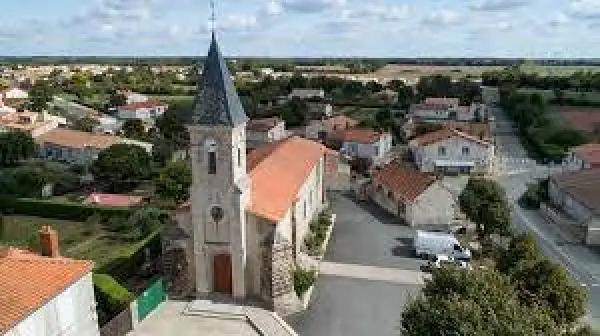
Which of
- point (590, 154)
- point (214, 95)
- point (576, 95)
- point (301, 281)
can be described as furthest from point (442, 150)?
point (576, 95)

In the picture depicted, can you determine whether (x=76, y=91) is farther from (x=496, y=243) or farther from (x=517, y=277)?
(x=517, y=277)

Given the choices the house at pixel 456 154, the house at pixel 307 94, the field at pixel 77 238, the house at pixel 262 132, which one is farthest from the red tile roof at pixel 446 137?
the house at pixel 307 94

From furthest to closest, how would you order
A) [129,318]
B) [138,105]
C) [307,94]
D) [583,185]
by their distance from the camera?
[307,94]
[138,105]
[583,185]
[129,318]

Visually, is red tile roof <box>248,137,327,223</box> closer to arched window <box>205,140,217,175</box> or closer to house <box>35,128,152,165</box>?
arched window <box>205,140,217,175</box>

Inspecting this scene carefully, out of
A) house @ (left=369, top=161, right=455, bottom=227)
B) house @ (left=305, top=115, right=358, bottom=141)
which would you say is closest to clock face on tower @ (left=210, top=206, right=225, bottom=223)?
house @ (left=369, top=161, right=455, bottom=227)

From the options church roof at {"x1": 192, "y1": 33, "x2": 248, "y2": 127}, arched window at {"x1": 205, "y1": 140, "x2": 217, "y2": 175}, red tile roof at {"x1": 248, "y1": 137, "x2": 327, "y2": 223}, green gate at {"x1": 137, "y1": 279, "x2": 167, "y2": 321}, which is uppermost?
church roof at {"x1": 192, "y1": 33, "x2": 248, "y2": 127}

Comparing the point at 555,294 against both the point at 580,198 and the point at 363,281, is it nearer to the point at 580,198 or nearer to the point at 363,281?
the point at 363,281

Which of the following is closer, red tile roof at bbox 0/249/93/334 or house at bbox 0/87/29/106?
red tile roof at bbox 0/249/93/334
